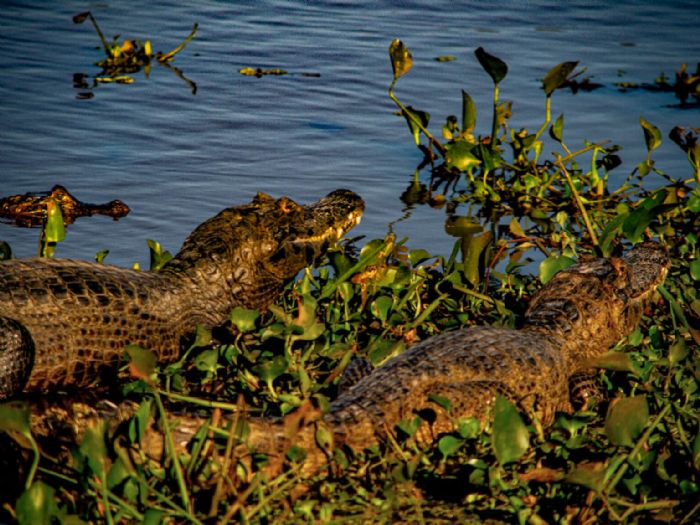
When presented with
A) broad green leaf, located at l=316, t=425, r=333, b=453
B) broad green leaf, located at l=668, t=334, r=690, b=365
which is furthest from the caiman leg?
broad green leaf, located at l=668, t=334, r=690, b=365

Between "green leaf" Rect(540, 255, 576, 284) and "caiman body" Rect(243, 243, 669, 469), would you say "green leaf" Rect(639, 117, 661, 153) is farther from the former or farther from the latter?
"green leaf" Rect(540, 255, 576, 284)

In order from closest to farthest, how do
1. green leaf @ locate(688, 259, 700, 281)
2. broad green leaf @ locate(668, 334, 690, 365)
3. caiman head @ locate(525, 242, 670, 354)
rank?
broad green leaf @ locate(668, 334, 690, 365), caiman head @ locate(525, 242, 670, 354), green leaf @ locate(688, 259, 700, 281)

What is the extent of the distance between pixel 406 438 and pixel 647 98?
625 centimetres

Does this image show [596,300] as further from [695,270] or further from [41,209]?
[41,209]

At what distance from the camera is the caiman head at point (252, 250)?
5156 millimetres

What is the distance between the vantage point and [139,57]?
9023mm

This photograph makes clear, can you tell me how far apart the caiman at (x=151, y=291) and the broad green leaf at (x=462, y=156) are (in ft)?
2.50

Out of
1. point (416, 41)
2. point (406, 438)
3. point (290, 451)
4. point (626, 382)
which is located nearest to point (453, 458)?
point (406, 438)

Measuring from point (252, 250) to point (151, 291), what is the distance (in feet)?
2.06

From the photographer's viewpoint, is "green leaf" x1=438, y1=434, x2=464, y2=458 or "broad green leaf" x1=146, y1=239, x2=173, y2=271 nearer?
"green leaf" x1=438, y1=434, x2=464, y2=458

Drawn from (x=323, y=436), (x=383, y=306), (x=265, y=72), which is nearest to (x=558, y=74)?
(x=383, y=306)

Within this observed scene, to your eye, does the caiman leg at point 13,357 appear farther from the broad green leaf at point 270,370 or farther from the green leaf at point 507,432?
the green leaf at point 507,432

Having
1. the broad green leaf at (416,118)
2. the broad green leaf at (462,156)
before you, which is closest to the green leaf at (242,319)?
the broad green leaf at (462,156)

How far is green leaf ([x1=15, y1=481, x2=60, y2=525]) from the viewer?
108 inches
